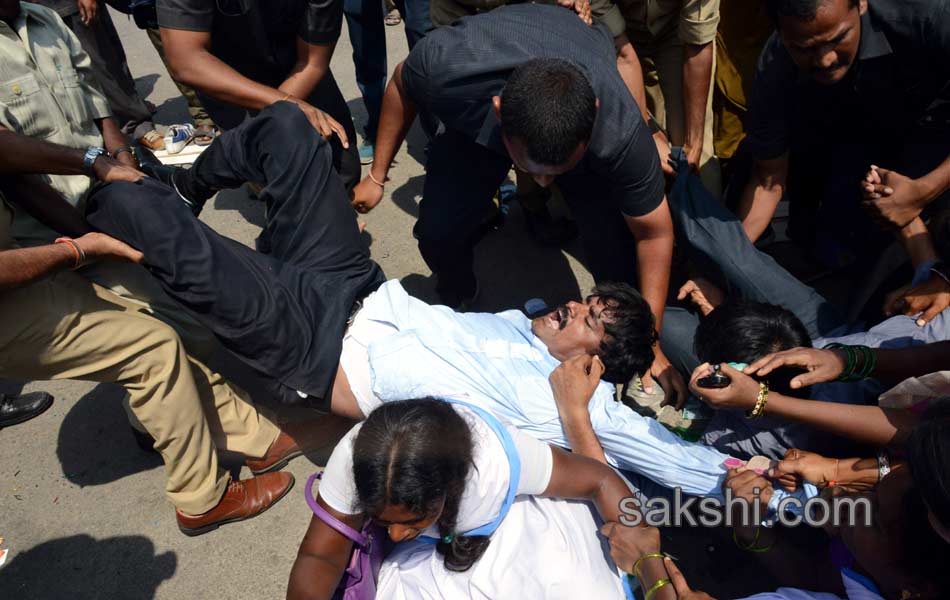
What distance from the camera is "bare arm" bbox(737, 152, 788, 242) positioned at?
2.67 meters

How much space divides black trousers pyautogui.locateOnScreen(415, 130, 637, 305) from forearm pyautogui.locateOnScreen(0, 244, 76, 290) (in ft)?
4.36

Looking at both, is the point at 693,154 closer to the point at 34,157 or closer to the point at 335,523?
the point at 335,523

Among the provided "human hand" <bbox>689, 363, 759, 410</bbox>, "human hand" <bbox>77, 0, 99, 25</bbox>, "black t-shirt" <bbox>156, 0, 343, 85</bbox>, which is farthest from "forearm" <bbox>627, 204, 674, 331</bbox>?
"human hand" <bbox>77, 0, 99, 25</bbox>

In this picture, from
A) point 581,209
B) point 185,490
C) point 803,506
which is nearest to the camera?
point 803,506

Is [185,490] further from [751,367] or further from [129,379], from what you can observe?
[751,367]

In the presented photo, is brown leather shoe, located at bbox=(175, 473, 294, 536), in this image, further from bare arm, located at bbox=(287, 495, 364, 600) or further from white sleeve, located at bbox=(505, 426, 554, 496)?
white sleeve, located at bbox=(505, 426, 554, 496)

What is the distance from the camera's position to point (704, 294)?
2637 mm

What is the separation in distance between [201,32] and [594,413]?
2.13 m

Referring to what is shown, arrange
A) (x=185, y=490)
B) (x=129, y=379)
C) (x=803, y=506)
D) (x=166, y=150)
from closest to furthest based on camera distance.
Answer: (x=803, y=506), (x=129, y=379), (x=185, y=490), (x=166, y=150)

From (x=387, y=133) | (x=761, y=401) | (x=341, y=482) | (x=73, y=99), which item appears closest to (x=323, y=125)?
(x=387, y=133)

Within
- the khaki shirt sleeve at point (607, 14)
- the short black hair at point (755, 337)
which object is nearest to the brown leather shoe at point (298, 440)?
the short black hair at point (755, 337)

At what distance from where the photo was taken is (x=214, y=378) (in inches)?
93.7

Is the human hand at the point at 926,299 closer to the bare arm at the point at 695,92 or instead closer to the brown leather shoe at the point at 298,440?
the bare arm at the point at 695,92

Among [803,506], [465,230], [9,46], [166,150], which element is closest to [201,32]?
[9,46]
